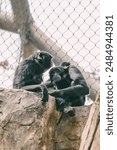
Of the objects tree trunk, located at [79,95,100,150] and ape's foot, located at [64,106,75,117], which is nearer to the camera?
tree trunk, located at [79,95,100,150]

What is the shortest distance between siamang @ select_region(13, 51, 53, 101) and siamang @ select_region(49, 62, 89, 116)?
118 mm

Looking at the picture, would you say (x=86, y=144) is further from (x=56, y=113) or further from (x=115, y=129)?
(x=56, y=113)

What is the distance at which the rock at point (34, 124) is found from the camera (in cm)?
154

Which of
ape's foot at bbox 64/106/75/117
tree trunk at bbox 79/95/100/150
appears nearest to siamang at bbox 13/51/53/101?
ape's foot at bbox 64/106/75/117

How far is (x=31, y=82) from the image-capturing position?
1.84 metres

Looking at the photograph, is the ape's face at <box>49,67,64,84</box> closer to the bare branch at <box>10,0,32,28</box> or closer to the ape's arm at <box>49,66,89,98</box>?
the ape's arm at <box>49,66,89,98</box>

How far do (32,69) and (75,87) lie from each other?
27cm

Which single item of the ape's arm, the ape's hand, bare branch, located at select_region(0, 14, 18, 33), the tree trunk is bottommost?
the tree trunk

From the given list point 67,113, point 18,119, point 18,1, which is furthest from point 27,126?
point 18,1

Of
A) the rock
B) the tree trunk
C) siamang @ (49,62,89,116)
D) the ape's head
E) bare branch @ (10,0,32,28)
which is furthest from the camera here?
the ape's head

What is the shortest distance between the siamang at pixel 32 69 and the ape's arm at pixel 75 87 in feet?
0.53

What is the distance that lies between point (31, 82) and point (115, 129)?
680mm

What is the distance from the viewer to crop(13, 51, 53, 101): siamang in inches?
72.7

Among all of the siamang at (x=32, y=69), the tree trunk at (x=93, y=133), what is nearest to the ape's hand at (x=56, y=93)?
the siamang at (x=32, y=69)
